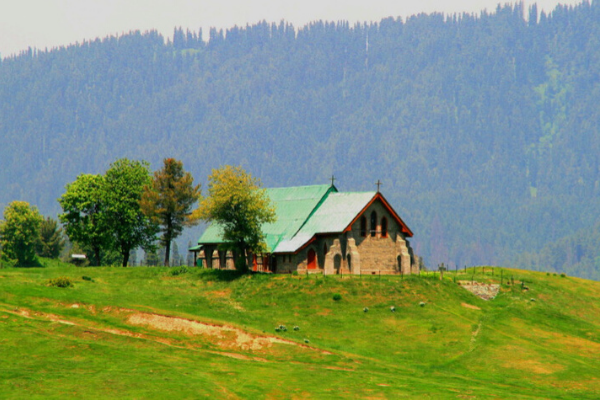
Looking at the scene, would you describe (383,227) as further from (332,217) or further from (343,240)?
(332,217)

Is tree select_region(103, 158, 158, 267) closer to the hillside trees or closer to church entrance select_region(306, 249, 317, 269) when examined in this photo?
the hillside trees

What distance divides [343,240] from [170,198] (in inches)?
1085

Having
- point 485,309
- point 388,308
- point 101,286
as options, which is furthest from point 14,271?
point 485,309

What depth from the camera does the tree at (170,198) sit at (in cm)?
11312

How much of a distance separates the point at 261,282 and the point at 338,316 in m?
14.6

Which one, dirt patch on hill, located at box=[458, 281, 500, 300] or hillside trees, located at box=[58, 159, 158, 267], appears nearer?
dirt patch on hill, located at box=[458, 281, 500, 300]

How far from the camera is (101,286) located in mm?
89875

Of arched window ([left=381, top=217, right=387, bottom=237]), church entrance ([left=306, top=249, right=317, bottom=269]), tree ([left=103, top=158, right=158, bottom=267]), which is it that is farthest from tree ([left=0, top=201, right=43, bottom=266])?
arched window ([left=381, top=217, right=387, bottom=237])

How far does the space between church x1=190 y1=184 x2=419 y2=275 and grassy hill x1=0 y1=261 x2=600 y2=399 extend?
27.2ft

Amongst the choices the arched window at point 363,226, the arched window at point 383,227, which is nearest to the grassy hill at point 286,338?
the arched window at point 363,226

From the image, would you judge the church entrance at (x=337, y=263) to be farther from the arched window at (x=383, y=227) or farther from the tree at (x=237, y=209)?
the tree at (x=237, y=209)

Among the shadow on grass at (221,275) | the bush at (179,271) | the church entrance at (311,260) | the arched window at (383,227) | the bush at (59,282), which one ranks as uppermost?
the arched window at (383,227)

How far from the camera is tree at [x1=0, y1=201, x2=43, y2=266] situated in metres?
147

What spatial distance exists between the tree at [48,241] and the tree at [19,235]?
1998 cm
